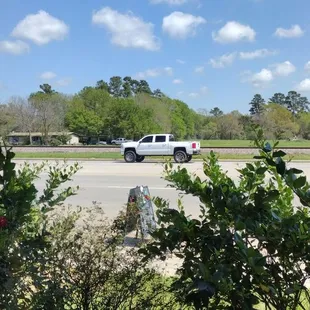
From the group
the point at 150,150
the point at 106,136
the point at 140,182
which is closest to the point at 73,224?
the point at 140,182

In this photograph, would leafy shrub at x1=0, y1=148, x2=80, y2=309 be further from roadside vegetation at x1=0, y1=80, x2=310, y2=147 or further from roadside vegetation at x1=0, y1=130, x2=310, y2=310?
roadside vegetation at x1=0, y1=80, x2=310, y2=147

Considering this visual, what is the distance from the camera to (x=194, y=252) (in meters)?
1.75

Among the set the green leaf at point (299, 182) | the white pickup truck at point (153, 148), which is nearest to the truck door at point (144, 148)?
the white pickup truck at point (153, 148)

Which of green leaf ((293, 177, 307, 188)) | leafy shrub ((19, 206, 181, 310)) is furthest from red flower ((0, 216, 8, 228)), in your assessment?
green leaf ((293, 177, 307, 188))

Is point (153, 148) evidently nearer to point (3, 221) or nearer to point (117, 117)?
point (3, 221)

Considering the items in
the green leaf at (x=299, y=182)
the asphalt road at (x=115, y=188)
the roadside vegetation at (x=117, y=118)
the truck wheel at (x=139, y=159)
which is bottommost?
the asphalt road at (x=115, y=188)

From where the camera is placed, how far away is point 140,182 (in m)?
15.0

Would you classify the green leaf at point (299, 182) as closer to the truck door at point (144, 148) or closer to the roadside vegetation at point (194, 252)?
the roadside vegetation at point (194, 252)

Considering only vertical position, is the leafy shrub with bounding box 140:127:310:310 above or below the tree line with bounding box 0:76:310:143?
below

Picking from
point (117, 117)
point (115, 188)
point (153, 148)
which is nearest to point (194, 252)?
point (115, 188)

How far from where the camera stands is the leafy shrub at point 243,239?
5.11ft

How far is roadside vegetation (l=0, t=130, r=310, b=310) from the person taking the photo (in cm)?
158

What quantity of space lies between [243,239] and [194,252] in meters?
0.23

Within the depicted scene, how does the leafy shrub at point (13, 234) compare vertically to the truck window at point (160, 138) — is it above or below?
below
